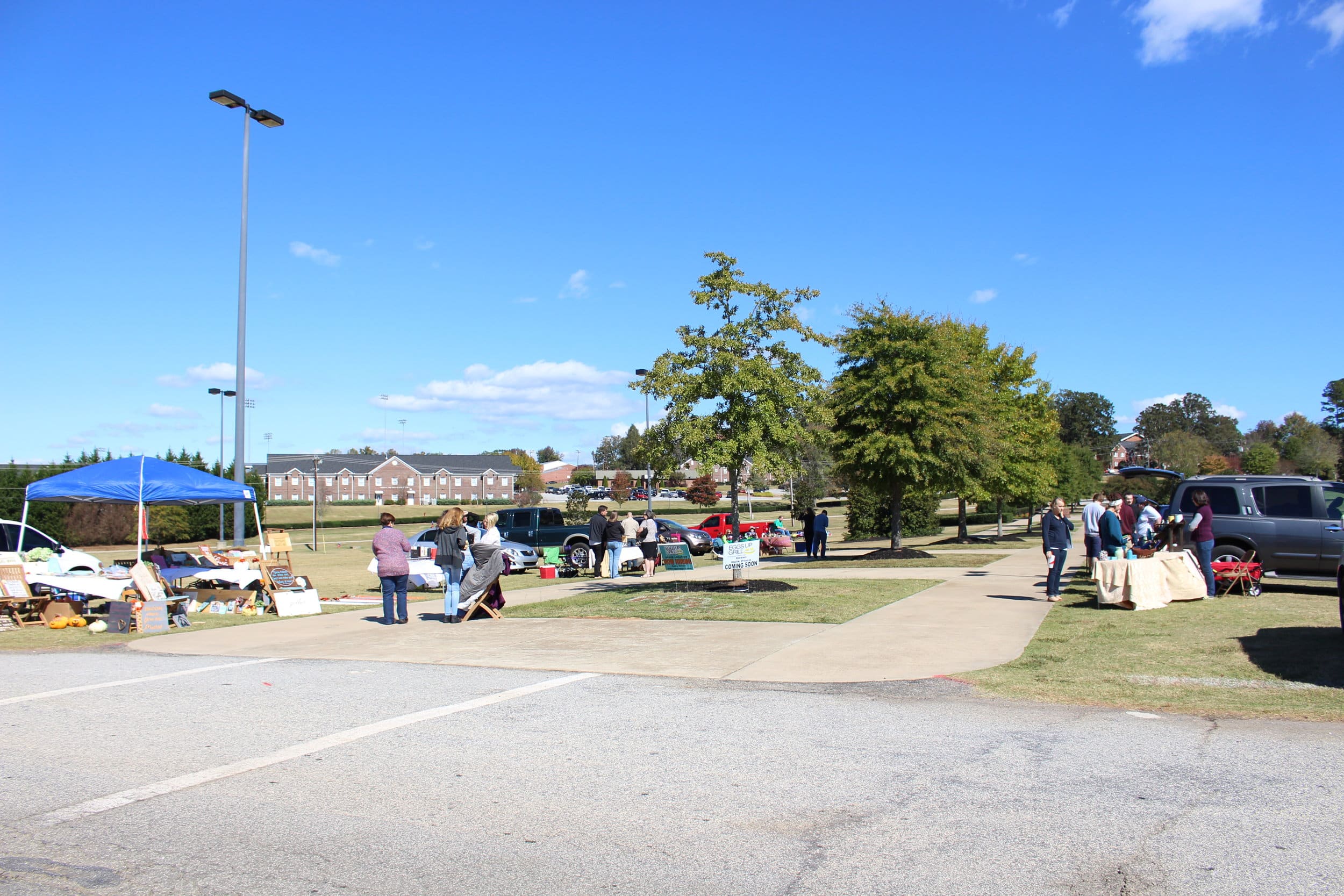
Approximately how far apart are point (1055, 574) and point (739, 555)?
17.0 feet

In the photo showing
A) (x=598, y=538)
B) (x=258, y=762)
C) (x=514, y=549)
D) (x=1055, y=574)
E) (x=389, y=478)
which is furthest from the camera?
(x=389, y=478)

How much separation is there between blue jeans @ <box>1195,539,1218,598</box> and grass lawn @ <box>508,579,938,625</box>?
4428mm

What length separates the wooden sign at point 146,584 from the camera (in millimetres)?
14039

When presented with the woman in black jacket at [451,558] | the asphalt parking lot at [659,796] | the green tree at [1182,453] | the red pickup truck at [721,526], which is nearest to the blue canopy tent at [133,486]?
the woman in black jacket at [451,558]

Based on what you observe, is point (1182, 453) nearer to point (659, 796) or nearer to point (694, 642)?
point (694, 642)

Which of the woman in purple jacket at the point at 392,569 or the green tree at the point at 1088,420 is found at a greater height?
the green tree at the point at 1088,420

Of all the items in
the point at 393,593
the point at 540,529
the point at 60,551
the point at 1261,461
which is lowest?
the point at 393,593

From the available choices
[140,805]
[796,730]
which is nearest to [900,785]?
[796,730]

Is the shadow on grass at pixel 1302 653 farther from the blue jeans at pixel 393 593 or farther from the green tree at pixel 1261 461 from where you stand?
the green tree at pixel 1261 461

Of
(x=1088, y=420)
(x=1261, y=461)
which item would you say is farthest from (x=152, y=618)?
(x=1088, y=420)

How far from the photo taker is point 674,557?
2295cm

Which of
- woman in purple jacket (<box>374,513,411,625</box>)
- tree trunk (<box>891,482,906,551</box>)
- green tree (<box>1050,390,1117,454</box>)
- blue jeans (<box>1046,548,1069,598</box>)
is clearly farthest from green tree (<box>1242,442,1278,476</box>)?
woman in purple jacket (<box>374,513,411,625</box>)

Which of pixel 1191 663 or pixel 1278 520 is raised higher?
pixel 1278 520

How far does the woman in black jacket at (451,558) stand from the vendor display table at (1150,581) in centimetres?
970
